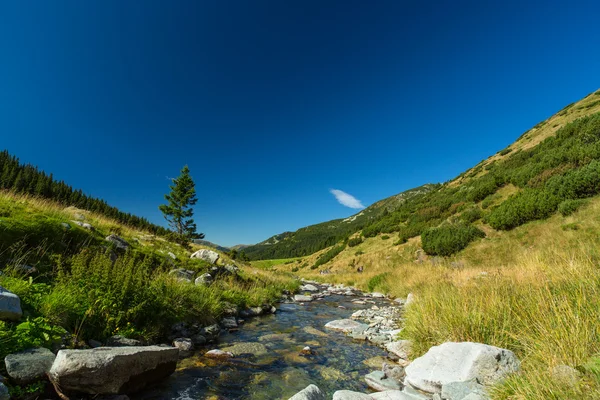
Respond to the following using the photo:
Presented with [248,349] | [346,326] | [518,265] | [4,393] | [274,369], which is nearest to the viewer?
[4,393]

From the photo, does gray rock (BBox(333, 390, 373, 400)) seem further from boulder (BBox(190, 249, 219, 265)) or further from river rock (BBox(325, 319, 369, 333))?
boulder (BBox(190, 249, 219, 265))

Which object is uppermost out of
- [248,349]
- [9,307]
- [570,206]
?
[570,206]

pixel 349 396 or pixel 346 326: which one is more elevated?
pixel 349 396

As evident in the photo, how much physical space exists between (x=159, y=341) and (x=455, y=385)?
20.5 feet

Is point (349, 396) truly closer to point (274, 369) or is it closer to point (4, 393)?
point (274, 369)

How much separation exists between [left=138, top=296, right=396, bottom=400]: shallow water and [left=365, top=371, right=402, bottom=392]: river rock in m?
0.18

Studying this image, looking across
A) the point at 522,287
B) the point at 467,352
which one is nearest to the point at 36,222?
the point at 467,352

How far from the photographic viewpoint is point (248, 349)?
22.8 feet

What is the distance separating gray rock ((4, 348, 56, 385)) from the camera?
3.26 meters

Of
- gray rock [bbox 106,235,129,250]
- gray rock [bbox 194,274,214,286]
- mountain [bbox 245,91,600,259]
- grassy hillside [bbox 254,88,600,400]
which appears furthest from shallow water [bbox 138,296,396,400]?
mountain [bbox 245,91,600,259]

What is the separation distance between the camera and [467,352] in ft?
14.3

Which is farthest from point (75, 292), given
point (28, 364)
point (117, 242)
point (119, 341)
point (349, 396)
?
point (117, 242)

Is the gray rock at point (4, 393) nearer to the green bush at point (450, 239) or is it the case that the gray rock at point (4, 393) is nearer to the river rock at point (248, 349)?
the river rock at point (248, 349)

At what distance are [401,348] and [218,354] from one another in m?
4.60
